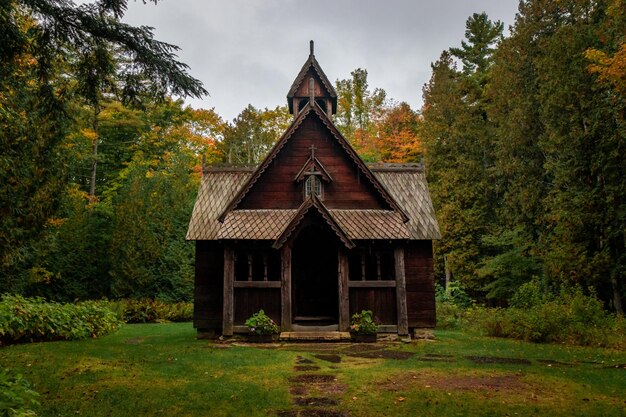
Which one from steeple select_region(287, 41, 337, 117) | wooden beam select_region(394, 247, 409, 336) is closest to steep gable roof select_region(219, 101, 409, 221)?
wooden beam select_region(394, 247, 409, 336)

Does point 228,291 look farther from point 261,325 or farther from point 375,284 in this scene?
point 375,284

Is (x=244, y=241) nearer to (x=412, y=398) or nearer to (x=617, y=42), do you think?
Result: (x=412, y=398)

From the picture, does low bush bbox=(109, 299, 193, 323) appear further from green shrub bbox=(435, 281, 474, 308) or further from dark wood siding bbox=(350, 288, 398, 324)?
green shrub bbox=(435, 281, 474, 308)

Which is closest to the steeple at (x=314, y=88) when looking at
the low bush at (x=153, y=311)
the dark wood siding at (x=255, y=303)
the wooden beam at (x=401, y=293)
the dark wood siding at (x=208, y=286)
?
the wooden beam at (x=401, y=293)

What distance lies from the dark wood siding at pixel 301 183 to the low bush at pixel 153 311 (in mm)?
12135

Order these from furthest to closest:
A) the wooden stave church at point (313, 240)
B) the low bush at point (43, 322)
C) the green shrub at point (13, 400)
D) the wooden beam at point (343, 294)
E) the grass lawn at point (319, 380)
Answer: the wooden stave church at point (313, 240), the wooden beam at point (343, 294), the low bush at point (43, 322), the grass lawn at point (319, 380), the green shrub at point (13, 400)

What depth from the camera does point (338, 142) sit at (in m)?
18.6

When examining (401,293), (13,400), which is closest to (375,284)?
(401,293)

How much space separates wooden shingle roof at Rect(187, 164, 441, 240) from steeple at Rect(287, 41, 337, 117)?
11.8 feet

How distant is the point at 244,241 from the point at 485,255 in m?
20.7

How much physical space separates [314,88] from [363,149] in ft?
77.4

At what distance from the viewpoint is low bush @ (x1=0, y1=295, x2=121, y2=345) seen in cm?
1408

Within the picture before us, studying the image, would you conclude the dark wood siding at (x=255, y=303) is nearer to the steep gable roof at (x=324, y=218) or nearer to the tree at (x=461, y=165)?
the steep gable roof at (x=324, y=218)

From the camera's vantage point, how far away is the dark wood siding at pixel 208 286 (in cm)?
1767
